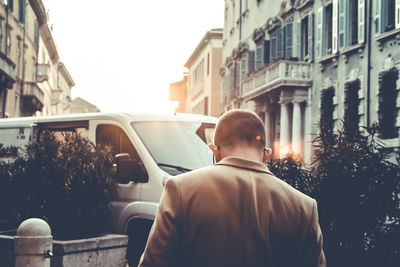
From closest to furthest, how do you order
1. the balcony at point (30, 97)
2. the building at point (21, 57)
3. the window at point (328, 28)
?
the window at point (328, 28) → the building at point (21, 57) → the balcony at point (30, 97)

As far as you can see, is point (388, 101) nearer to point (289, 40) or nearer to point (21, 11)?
point (289, 40)

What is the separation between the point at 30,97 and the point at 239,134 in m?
36.0

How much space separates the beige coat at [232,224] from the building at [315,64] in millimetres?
13538

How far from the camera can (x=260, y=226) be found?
252 centimetres

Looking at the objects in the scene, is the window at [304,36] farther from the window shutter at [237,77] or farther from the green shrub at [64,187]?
the green shrub at [64,187]

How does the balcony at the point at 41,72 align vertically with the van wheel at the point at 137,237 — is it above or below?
above

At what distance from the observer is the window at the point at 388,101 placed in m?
18.5

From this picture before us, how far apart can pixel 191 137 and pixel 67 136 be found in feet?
5.93

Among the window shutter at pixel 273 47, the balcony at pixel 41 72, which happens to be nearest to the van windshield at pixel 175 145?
the window shutter at pixel 273 47

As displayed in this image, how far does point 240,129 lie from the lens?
2660 mm

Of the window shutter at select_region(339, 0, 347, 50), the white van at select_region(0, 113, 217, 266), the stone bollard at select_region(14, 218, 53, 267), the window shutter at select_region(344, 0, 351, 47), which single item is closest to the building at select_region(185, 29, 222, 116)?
the window shutter at select_region(339, 0, 347, 50)

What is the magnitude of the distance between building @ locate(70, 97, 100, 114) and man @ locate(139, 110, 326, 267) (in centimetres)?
10043

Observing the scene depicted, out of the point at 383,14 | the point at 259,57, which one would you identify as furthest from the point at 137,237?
the point at 259,57

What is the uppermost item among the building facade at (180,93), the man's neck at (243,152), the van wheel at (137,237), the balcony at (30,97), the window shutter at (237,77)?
the building facade at (180,93)
